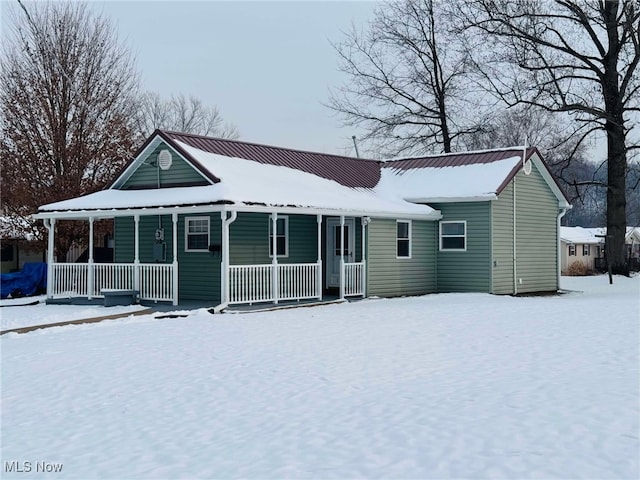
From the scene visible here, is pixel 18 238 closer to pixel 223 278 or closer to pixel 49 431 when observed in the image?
pixel 223 278

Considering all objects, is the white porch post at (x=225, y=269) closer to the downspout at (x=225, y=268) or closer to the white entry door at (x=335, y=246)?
the downspout at (x=225, y=268)

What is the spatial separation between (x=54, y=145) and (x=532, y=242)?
17300mm

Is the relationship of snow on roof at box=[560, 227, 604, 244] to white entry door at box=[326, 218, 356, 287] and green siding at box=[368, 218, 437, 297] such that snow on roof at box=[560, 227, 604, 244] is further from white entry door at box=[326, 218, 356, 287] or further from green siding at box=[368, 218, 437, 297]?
white entry door at box=[326, 218, 356, 287]

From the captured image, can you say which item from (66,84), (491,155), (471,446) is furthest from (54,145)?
(471,446)

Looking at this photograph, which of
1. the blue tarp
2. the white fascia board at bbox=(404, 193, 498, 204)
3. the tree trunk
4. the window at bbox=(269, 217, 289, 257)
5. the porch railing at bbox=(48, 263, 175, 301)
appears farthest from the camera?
the tree trunk

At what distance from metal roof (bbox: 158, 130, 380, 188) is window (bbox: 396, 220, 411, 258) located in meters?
2.36

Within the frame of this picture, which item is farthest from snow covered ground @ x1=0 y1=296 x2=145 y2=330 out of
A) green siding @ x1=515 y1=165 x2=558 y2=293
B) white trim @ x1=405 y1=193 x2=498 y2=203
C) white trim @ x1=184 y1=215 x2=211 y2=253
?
green siding @ x1=515 y1=165 x2=558 y2=293

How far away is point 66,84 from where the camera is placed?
89.0 feet

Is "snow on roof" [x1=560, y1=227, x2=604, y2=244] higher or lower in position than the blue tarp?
higher

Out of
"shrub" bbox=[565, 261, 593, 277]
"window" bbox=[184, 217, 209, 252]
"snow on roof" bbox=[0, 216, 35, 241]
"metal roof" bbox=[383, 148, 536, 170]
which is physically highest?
"metal roof" bbox=[383, 148, 536, 170]

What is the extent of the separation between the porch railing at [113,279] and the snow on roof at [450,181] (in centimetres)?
832

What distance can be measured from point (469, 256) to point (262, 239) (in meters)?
6.46

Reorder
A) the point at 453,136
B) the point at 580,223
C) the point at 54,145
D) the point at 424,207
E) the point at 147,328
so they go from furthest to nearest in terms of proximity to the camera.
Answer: the point at 580,223 < the point at 453,136 < the point at 54,145 < the point at 424,207 < the point at 147,328

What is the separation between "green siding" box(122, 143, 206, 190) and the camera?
18.7 meters
